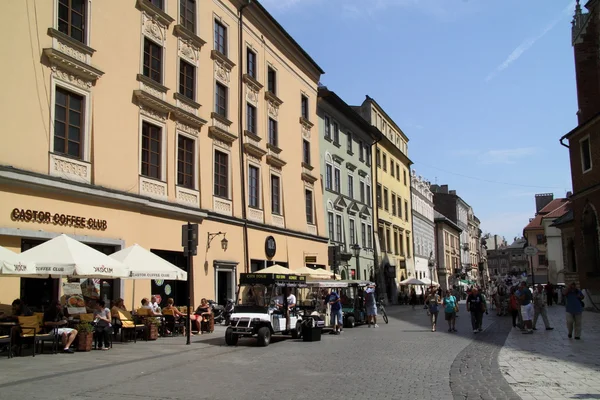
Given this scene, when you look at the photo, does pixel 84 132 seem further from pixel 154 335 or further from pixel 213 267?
pixel 213 267

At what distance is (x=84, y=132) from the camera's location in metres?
18.2

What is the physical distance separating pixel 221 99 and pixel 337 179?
52.4 feet

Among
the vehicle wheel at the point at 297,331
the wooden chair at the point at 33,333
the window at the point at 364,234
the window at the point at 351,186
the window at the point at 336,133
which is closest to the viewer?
the wooden chair at the point at 33,333

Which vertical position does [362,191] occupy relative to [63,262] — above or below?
above

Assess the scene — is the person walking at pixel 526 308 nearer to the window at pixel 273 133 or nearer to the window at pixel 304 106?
the window at pixel 273 133

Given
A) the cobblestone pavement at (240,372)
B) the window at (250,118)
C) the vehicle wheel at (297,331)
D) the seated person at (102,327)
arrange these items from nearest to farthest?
the cobblestone pavement at (240,372)
the seated person at (102,327)
the vehicle wheel at (297,331)
the window at (250,118)

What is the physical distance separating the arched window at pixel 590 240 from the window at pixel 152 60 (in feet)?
78.5

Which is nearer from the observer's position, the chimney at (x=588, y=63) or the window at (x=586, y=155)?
the window at (x=586, y=155)

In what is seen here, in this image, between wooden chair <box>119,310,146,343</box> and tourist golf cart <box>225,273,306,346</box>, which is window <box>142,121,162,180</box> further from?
tourist golf cart <box>225,273,306,346</box>

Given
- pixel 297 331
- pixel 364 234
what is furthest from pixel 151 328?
pixel 364 234

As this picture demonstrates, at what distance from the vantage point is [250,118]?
2903cm

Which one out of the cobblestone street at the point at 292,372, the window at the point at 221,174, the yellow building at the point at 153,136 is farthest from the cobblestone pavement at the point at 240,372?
the window at the point at 221,174

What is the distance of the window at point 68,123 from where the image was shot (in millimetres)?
17297

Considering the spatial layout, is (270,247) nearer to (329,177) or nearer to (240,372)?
(329,177)
